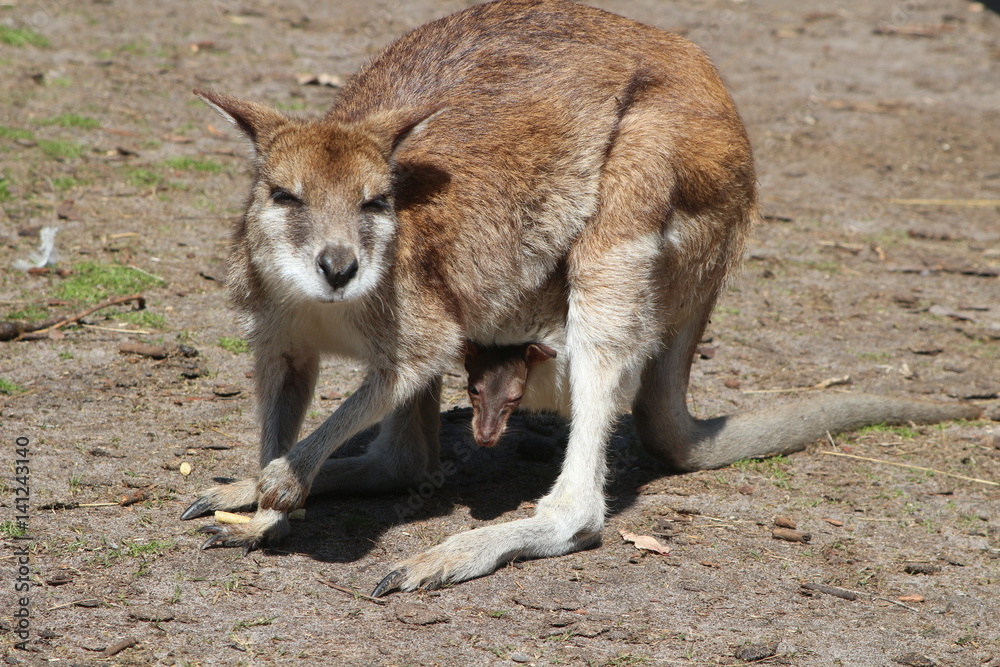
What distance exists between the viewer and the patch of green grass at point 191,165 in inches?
268

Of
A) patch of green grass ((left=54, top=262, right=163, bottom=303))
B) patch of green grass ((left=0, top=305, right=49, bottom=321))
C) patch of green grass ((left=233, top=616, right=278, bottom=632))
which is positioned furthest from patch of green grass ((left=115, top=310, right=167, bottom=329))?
patch of green grass ((left=233, top=616, right=278, bottom=632))

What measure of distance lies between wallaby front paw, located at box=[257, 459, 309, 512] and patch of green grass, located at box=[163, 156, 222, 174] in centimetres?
379

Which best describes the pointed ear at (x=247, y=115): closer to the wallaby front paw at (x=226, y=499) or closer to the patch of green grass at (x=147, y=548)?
the wallaby front paw at (x=226, y=499)

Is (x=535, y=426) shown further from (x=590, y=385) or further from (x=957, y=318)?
(x=957, y=318)

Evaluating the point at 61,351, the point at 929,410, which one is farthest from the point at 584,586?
the point at 61,351

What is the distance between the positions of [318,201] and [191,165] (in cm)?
391

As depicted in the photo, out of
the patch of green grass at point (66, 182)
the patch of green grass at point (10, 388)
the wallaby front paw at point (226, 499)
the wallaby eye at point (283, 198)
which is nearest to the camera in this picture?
the wallaby eye at point (283, 198)

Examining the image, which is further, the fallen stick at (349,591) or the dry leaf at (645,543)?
the dry leaf at (645,543)

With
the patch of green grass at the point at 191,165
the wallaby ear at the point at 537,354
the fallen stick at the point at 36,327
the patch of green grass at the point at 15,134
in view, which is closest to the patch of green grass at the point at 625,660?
the wallaby ear at the point at 537,354

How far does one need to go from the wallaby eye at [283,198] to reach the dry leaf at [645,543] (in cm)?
171

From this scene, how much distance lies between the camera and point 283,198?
3.34 m

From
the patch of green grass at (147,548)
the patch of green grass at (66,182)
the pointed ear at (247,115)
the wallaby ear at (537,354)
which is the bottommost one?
the patch of green grass at (147,548)

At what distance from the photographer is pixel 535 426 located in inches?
196

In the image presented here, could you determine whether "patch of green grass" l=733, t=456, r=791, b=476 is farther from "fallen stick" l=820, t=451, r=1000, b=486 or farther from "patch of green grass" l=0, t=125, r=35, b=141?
"patch of green grass" l=0, t=125, r=35, b=141
